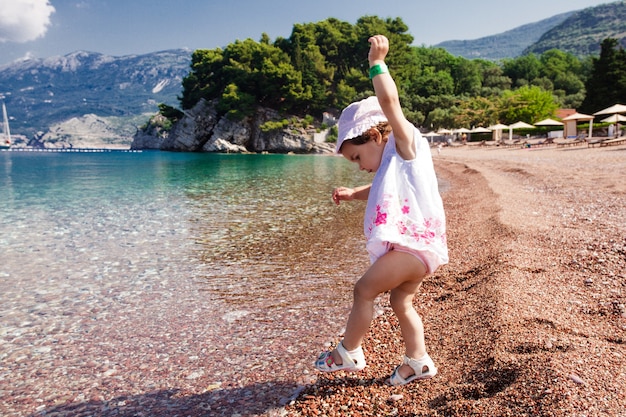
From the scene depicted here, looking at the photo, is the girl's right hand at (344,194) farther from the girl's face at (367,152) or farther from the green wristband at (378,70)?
the green wristband at (378,70)

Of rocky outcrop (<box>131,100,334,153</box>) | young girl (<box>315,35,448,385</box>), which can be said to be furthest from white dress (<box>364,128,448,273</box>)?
rocky outcrop (<box>131,100,334,153</box>)

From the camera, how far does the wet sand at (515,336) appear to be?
217 centimetres

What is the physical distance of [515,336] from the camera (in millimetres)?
2859

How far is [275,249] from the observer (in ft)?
24.8

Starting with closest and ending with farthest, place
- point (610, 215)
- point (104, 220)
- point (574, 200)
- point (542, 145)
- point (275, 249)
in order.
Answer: point (610, 215)
point (275, 249)
point (574, 200)
point (104, 220)
point (542, 145)

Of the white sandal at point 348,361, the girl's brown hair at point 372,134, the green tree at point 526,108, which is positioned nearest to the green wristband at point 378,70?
the girl's brown hair at point 372,134

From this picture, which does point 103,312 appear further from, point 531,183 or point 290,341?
point 531,183

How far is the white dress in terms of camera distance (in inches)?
A: 91.5

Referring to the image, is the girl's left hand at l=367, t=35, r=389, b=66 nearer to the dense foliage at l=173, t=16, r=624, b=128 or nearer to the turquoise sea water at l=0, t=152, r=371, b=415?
the turquoise sea water at l=0, t=152, r=371, b=415

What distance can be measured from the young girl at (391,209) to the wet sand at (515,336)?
31cm

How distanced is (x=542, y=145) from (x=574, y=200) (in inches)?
1384

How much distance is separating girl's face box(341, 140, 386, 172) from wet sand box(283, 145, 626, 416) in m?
1.49

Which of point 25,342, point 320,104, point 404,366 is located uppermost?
point 320,104

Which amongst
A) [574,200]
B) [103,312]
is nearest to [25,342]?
[103,312]
